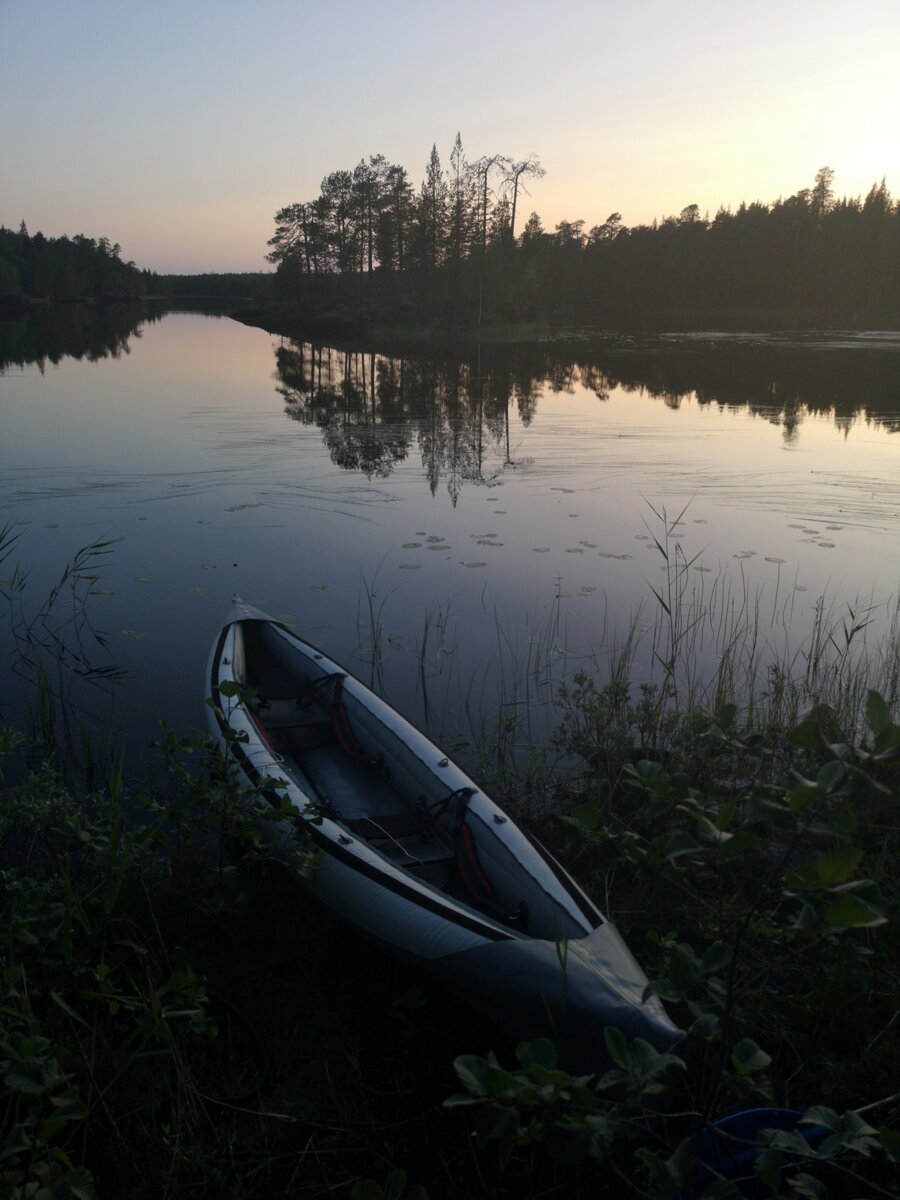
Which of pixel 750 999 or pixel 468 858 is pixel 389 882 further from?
pixel 750 999

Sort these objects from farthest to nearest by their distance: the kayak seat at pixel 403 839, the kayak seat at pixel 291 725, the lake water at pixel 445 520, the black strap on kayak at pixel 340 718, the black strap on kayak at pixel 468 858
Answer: the lake water at pixel 445 520 < the kayak seat at pixel 291 725 < the black strap on kayak at pixel 340 718 < the kayak seat at pixel 403 839 < the black strap on kayak at pixel 468 858

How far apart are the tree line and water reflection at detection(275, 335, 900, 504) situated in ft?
52.9

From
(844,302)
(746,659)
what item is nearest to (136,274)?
(844,302)

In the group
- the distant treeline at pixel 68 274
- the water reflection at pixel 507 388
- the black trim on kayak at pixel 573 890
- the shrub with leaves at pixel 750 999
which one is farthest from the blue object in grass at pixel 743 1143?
the distant treeline at pixel 68 274

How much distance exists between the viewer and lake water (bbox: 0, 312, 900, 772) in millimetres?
5750

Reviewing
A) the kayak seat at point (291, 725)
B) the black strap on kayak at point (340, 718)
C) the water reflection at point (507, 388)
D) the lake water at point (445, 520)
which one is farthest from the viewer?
the water reflection at point (507, 388)

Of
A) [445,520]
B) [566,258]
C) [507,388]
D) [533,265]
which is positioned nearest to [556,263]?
[566,258]

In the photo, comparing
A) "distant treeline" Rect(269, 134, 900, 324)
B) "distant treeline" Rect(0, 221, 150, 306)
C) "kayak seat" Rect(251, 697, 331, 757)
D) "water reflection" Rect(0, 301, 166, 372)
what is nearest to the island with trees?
"distant treeline" Rect(269, 134, 900, 324)

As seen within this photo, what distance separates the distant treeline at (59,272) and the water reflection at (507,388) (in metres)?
61.7

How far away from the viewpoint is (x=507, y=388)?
21281mm

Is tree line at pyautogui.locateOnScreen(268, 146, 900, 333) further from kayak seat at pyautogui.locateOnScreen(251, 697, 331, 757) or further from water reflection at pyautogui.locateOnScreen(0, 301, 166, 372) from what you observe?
kayak seat at pyautogui.locateOnScreen(251, 697, 331, 757)

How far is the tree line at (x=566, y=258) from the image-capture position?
48.9 metres

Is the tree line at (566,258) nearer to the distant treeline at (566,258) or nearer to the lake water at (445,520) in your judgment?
the distant treeline at (566,258)

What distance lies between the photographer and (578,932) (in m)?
2.52
